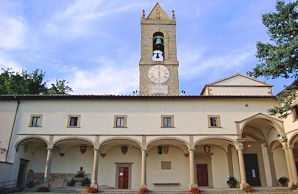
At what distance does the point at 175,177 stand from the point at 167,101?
6027mm

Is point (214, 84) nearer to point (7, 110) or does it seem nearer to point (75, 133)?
point (75, 133)

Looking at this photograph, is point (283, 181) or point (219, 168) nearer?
point (283, 181)

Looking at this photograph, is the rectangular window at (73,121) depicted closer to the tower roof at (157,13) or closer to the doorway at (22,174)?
the doorway at (22,174)

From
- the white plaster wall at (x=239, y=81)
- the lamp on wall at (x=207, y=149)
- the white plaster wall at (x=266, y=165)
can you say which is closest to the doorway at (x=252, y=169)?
the white plaster wall at (x=266, y=165)

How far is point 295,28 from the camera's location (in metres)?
12.5

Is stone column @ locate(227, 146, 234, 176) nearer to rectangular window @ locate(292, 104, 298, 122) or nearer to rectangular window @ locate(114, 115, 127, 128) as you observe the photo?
rectangular window @ locate(292, 104, 298, 122)

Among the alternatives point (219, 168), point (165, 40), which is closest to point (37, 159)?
point (219, 168)

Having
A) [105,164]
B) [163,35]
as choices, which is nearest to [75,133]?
[105,164]

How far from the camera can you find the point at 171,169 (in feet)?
68.6

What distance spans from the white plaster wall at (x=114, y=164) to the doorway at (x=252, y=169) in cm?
882

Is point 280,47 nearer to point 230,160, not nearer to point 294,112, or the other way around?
point 294,112

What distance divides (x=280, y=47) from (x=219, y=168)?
11.9 meters

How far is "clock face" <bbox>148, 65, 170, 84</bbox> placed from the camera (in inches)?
1022

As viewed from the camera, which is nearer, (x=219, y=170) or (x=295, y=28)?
(x=295, y=28)
